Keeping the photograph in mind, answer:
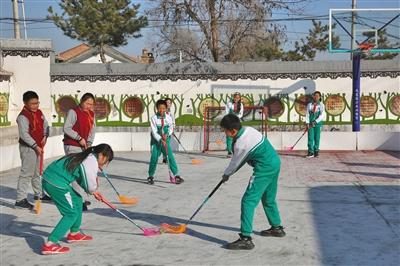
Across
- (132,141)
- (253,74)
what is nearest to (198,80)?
(253,74)

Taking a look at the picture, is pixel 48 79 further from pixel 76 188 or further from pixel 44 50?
pixel 76 188

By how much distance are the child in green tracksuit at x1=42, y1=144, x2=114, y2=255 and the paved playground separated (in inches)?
9.4

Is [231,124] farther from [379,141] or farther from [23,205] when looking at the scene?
[379,141]

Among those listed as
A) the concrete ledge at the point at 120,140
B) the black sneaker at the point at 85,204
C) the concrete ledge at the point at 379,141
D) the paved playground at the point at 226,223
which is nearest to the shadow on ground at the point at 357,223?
the paved playground at the point at 226,223

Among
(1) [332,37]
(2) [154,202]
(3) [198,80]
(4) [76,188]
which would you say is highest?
(1) [332,37]

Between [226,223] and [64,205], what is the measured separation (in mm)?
2177

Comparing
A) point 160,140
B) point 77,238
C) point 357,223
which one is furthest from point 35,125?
point 357,223

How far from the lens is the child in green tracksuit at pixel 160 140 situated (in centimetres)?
930

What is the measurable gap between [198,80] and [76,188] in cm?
1225

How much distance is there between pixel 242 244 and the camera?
539cm

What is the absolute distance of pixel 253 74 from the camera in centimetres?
1730

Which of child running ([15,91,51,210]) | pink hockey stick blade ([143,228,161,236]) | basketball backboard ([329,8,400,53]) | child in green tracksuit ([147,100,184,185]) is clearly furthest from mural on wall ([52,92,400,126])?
pink hockey stick blade ([143,228,161,236])

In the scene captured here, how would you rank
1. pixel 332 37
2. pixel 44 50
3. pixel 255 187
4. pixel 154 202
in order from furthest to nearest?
pixel 44 50, pixel 332 37, pixel 154 202, pixel 255 187

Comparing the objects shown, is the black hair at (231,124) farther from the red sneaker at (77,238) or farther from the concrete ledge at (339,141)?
the concrete ledge at (339,141)
